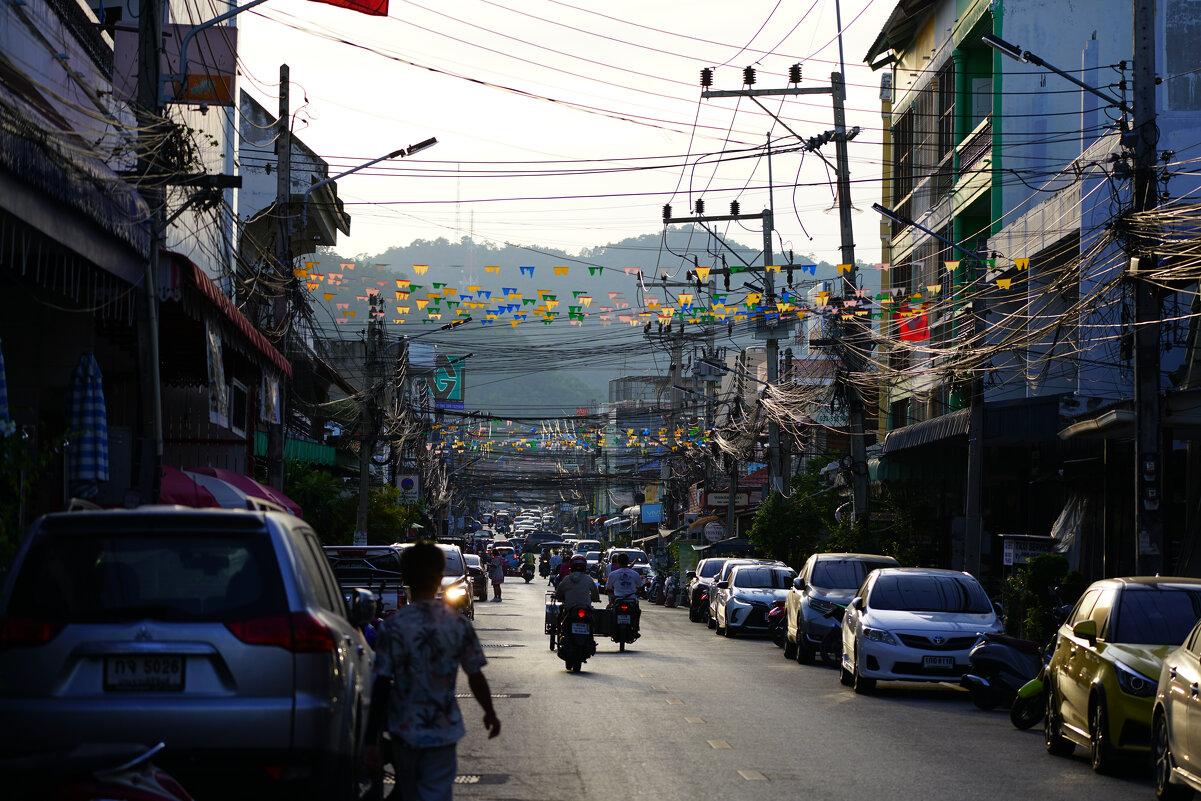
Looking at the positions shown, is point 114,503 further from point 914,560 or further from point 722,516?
point 722,516

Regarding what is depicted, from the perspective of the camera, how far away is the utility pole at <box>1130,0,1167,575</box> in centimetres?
1725

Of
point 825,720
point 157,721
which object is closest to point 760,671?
point 825,720

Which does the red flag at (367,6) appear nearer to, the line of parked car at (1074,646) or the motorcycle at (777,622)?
the line of parked car at (1074,646)

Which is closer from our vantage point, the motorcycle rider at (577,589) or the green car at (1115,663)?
the green car at (1115,663)

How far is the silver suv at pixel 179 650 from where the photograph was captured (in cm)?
721

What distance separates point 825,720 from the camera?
15.3 metres

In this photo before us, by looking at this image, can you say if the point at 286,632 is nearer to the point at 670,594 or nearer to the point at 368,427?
the point at 368,427

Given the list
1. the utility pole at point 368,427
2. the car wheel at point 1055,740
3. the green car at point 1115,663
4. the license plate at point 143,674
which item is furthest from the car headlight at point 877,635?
the utility pole at point 368,427

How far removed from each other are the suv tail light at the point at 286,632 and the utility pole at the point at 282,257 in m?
18.5

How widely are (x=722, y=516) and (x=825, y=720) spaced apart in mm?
50979

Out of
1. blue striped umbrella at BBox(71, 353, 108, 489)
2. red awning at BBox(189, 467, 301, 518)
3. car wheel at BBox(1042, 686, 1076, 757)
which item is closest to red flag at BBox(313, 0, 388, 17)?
blue striped umbrella at BBox(71, 353, 108, 489)

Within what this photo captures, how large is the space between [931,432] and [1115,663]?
Result: 19312 millimetres

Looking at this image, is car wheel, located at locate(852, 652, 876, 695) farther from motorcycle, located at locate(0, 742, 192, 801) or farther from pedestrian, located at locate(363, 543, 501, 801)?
motorcycle, located at locate(0, 742, 192, 801)

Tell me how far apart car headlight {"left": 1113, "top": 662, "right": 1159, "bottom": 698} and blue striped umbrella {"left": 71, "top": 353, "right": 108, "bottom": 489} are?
10.3 metres
